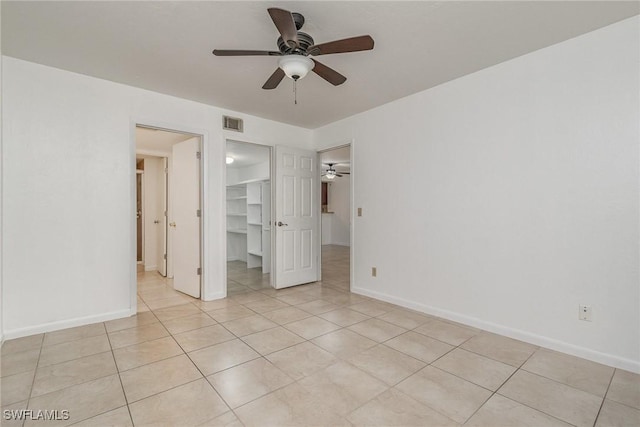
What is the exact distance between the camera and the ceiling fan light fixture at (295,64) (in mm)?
2131

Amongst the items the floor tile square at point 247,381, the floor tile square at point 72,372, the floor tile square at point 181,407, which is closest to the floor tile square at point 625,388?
the floor tile square at point 247,381

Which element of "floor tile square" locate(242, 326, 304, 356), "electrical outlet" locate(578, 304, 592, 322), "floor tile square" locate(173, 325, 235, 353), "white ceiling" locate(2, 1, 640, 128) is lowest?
"floor tile square" locate(242, 326, 304, 356)

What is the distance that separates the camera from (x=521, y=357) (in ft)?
7.52

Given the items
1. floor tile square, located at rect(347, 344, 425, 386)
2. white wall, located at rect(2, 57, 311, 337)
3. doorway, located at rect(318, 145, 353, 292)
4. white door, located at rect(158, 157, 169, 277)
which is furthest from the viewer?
doorway, located at rect(318, 145, 353, 292)

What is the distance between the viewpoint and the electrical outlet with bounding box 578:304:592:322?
2256 mm

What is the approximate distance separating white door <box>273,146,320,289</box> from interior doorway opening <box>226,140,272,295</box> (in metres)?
0.31

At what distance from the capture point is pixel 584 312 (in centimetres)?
228

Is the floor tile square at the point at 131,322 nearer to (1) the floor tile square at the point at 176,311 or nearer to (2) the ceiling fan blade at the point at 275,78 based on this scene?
(1) the floor tile square at the point at 176,311

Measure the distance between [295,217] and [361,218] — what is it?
3.39ft

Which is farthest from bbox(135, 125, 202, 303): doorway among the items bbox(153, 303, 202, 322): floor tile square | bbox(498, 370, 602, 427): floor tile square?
bbox(498, 370, 602, 427): floor tile square

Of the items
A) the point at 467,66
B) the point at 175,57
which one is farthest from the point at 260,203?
the point at 467,66

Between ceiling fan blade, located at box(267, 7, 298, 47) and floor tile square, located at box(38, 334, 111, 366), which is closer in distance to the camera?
ceiling fan blade, located at box(267, 7, 298, 47)

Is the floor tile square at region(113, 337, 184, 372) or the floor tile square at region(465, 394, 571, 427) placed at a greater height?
the floor tile square at region(113, 337, 184, 372)

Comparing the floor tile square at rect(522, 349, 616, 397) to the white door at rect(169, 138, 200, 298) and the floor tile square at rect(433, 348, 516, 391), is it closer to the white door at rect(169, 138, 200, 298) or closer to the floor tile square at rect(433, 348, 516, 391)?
the floor tile square at rect(433, 348, 516, 391)
